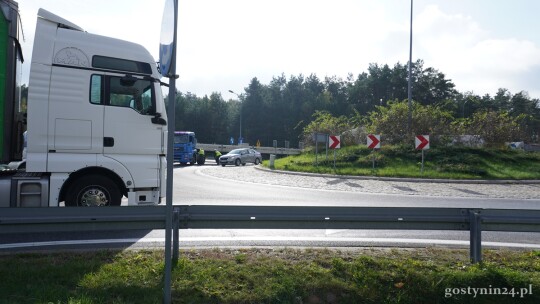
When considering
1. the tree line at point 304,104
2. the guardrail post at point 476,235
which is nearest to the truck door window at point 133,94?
the guardrail post at point 476,235

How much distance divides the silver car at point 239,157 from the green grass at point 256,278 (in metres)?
29.9

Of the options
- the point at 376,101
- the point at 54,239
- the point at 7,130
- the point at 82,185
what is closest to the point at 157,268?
the point at 54,239

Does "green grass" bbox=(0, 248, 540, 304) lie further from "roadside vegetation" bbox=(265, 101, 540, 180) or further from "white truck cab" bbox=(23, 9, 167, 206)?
"roadside vegetation" bbox=(265, 101, 540, 180)

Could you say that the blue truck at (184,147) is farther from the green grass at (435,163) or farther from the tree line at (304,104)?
the tree line at (304,104)

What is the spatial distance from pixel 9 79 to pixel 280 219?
5.16 m

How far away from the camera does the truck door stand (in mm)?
7473

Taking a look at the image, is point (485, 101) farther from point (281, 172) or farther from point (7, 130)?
point (7, 130)

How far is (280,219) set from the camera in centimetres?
508

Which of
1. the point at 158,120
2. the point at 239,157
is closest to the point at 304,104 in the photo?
the point at 239,157

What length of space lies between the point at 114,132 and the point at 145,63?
4.46 feet

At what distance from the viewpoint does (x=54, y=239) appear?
657 centimetres

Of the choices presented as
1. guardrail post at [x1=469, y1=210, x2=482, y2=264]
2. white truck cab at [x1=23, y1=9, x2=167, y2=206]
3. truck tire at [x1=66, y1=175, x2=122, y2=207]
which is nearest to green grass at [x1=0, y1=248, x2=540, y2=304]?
guardrail post at [x1=469, y1=210, x2=482, y2=264]

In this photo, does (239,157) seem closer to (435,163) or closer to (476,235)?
(435,163)

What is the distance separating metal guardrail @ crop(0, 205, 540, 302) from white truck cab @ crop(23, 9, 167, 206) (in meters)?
2.50
